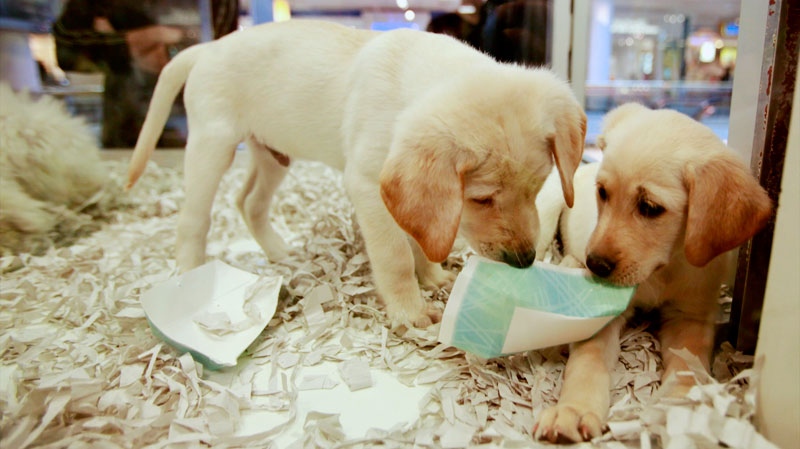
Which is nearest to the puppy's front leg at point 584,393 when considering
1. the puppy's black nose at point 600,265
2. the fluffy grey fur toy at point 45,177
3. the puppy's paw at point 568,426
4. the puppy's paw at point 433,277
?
the puppy's paw at point 568,426

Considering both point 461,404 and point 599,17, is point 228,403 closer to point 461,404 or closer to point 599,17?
point 461,404

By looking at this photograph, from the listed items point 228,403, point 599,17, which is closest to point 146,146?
point 228,403

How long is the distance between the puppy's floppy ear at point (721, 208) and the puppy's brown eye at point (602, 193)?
0.71 ft

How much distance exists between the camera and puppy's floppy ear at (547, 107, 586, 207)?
1.50 metres

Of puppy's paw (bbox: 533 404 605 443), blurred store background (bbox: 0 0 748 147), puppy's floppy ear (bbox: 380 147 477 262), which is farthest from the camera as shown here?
blurred store background (bbox: 0 0 748 147)

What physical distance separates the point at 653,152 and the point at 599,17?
232 cm

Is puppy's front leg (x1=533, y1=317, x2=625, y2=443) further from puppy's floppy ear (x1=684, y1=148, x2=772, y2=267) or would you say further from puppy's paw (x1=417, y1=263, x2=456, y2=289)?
puppy's paw (x1=417, y1=263, x2=456, y2=289)

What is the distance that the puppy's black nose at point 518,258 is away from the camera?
148 cm

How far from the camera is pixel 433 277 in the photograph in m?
2.11

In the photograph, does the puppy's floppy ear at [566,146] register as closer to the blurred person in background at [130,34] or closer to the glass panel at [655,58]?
the glass panel at [655,58]

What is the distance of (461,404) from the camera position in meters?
1.37

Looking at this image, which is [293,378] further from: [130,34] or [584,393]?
[130,34]

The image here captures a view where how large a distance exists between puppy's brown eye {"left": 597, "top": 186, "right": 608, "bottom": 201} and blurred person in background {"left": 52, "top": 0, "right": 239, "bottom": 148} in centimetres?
285

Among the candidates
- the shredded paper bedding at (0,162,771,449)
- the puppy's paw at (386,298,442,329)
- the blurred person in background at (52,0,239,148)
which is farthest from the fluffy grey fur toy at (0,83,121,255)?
the puppy's paw at (386,298,442,329)
